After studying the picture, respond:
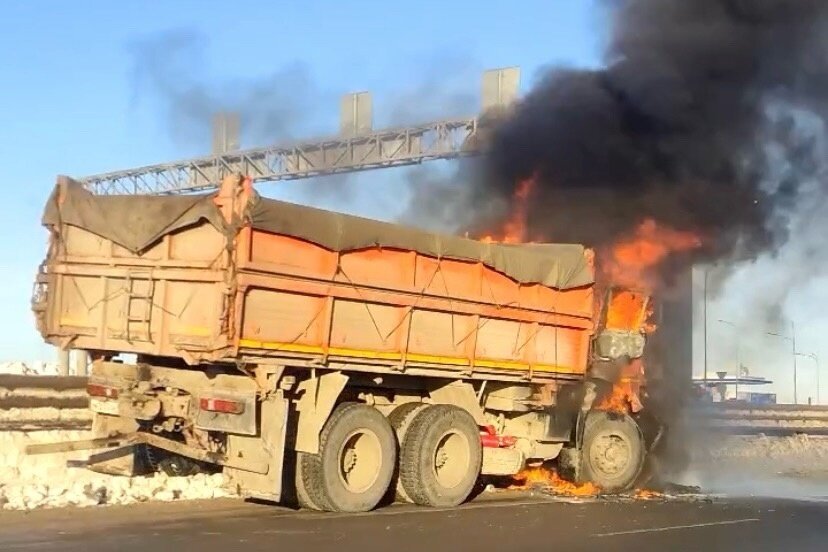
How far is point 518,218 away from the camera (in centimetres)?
1825

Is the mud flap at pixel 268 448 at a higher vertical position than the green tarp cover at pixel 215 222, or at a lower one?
lower

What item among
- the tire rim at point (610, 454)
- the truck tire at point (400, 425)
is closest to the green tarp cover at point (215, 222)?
the truck tire at point (400, 425)

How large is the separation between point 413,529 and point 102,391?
380 cm

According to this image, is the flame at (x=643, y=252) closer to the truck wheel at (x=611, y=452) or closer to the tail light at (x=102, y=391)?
the truck wheel at (x=611, y=452)

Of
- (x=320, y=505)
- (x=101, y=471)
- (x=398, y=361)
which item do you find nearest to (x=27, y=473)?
(x=101, y=471)

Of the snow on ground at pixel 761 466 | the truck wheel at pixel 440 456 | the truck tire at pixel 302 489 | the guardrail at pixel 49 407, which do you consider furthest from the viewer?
the snow on ground at pixel 761 466

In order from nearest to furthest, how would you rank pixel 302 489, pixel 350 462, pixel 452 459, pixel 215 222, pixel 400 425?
pixel 215 222 < pixel 302 489 < pixel 350 462 < pixel 400 425 < pixel 452 459

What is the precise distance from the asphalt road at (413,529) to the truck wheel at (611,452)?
1637 mm

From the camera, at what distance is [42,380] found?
714 inches

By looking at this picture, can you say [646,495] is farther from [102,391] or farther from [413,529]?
[102,391]

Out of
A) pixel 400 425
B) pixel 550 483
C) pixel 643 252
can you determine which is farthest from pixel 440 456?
pixel 643 252

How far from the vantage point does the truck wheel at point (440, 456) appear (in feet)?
40.3

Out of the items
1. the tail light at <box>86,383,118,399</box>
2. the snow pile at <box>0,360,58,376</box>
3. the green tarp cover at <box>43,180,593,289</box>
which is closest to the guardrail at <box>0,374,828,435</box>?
the tail light at <box>86,383,118,399</box>

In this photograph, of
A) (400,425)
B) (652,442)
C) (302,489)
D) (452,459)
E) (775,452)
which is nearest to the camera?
(302,489)
